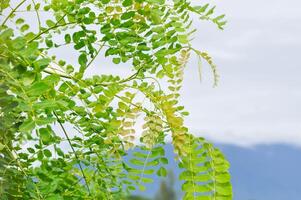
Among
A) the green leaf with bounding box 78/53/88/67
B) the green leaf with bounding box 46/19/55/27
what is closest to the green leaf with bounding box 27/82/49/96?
the green leaf with bounding box 78/53/88/67

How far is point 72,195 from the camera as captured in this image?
10.3ft

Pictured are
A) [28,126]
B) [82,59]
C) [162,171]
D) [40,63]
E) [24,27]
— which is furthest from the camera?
[24,27]

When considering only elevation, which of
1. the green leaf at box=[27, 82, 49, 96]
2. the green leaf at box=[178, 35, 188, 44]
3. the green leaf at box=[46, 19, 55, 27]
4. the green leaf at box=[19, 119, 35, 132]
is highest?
the green leaf at box=[46, 19, 55, 27]

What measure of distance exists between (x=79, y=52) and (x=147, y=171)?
0.63 m

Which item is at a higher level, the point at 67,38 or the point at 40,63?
the point at 67,38

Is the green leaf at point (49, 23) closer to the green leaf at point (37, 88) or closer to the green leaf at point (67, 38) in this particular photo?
the green leaf at point (67, 38)

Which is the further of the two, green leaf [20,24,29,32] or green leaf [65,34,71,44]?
green leaf [20,24,29,32]

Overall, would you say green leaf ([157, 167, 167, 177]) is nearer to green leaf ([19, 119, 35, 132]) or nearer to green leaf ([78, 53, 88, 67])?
green leaf ([78, 53, 88, 67])

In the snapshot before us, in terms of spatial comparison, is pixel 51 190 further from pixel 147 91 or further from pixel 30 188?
pixel 147 91

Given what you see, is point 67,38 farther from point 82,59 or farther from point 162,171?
point 162,171

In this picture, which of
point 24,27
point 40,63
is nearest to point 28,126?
point 40,63

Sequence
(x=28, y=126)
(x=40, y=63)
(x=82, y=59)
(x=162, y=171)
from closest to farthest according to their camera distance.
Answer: (x=28, y=126) < (x=40, y=63) < (x=162, y=171) < (x=82, y=59)

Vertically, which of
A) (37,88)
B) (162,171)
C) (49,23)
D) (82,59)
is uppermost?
(49,23)

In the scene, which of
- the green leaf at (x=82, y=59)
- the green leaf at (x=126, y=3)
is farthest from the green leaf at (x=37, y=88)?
the green leaf at (x=82, y=59)
